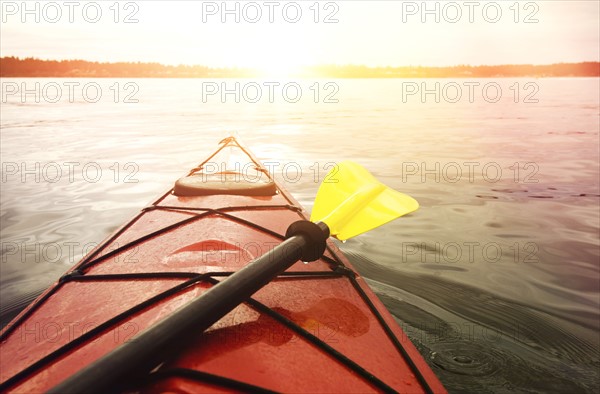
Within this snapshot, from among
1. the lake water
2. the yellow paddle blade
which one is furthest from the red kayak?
the lake water

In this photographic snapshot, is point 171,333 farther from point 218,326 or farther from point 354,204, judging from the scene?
point 354,204

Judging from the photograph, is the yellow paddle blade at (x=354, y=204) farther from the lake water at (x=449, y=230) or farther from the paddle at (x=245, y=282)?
the lake water at (x=449, y=230)

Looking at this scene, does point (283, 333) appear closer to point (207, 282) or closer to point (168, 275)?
point (207, 282)

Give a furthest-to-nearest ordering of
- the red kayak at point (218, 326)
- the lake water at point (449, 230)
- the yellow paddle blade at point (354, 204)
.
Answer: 1. the lake water at point (449, 230)
2. the yellow paddle blade at point (354, 204)
3. the red kayak at point (218, 326)

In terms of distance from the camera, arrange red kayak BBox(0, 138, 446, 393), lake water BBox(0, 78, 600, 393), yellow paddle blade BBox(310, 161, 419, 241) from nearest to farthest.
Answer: red kayak BBox(0, 138, 446, 393) → yellow paddle blade BBox(310, 161, 419, 241) → lake water BBox(0, 78, 600, 393)

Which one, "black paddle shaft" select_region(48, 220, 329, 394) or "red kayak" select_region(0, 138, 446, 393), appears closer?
"black paddle shaft" select_region(48, 220, 329, 394)

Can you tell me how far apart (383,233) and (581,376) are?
8.34 feet

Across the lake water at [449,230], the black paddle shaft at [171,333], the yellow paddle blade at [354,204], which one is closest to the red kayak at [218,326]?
the black paddle shaft at [171,333]

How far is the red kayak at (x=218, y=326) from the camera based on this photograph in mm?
1245

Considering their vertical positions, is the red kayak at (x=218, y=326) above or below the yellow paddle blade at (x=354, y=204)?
below

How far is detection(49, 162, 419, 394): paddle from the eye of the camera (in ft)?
3.10

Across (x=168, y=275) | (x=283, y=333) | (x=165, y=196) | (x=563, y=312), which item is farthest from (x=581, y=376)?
(x=165, y=196)

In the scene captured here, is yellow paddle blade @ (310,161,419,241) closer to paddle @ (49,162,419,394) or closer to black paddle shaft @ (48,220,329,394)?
paddle @ (49,162,419,394)

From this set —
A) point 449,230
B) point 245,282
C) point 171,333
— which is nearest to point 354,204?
point 245,282
